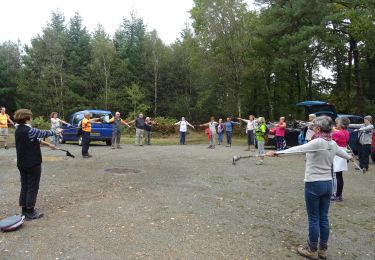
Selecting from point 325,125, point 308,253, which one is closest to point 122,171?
point 308,253

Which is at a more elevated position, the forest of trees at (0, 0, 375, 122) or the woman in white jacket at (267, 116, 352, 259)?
the forest of trees at (0, 0, 375, 122)

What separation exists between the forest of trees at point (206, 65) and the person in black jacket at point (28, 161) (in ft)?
74.9

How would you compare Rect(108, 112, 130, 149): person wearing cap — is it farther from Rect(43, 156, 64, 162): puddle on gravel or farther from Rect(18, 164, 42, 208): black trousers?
Rect(18, 164, 42, 208): black trousers

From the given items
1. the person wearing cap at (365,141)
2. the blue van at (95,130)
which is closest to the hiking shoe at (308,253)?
the person wearing cap at (365,141)

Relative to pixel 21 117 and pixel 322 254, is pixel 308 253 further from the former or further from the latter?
pixel 21 117

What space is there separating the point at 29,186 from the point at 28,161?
418 mm

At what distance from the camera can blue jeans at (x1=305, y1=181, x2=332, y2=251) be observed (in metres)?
5.21

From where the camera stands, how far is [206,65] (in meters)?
35.9

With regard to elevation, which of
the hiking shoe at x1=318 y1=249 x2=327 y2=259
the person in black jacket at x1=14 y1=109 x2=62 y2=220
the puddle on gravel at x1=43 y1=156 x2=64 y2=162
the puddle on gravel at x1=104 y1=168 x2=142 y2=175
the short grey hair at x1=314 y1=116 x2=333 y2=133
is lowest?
the hiking shoe at x1=318 y1=249 x2=327 y2=259

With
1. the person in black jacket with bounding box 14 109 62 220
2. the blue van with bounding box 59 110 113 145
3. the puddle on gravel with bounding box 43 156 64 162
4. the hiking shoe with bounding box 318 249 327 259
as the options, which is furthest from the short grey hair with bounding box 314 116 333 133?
the blue van with bounding box 59 110 113 145

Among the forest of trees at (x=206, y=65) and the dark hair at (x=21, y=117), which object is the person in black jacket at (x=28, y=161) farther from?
the forest of trees at (x=206, y=65)

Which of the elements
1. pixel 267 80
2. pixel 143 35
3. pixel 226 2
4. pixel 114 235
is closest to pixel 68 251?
pixel 114 235

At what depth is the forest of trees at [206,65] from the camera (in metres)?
29.7

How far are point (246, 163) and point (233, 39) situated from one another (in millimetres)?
21876
